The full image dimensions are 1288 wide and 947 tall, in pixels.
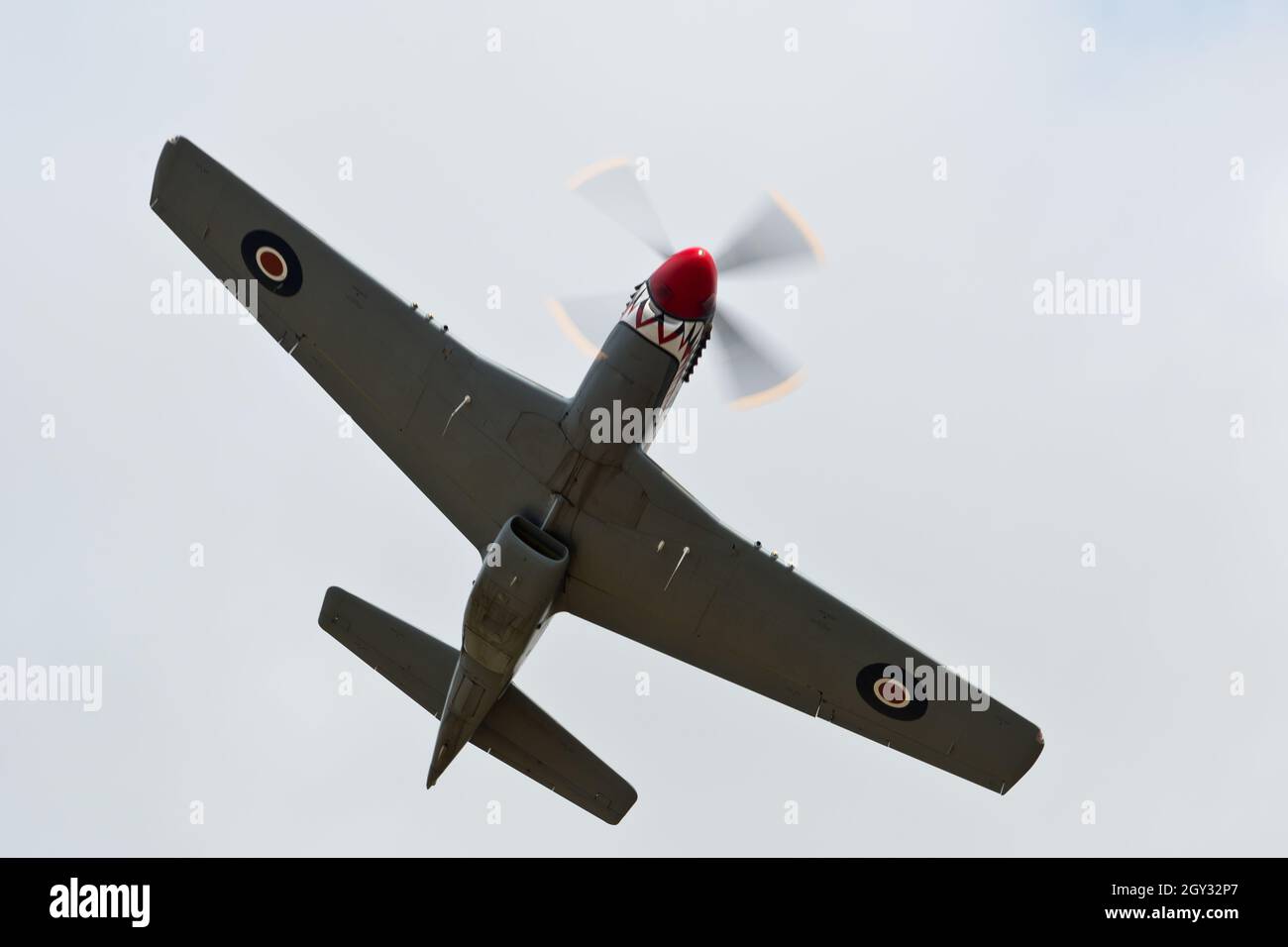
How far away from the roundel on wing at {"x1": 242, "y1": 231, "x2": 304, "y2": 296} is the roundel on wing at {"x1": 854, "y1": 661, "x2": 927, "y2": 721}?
9.57 metres

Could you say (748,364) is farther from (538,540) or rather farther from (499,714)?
(499,714)

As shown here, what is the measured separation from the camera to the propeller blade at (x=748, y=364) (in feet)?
54.5

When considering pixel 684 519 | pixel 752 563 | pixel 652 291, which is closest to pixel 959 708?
pixel 752 563

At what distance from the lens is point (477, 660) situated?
1802 cm

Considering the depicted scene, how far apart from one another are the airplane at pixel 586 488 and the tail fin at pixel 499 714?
2.56 ft

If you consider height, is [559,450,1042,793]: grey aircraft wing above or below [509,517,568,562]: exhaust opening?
below

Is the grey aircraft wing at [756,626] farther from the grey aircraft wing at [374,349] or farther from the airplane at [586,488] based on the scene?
the grey aircraft wing at [374,349]

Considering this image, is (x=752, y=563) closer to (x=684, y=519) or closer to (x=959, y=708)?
(x=684, y=519)

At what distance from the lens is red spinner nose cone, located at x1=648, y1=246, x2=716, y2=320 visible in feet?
51.1

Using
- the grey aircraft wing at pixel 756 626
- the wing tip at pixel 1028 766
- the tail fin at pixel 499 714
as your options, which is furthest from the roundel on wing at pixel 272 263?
the wing tip at pixel 1028 766

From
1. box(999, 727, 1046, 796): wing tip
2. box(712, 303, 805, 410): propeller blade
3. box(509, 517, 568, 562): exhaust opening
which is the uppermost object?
box(712, 303, 805, 410): propeller blade

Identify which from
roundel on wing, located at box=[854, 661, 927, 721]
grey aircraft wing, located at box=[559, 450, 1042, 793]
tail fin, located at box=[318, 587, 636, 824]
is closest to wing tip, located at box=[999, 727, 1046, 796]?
grey aircraft wing, located at box=[559, 450, 1042, 793]

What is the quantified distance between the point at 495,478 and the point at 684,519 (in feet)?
8.54
